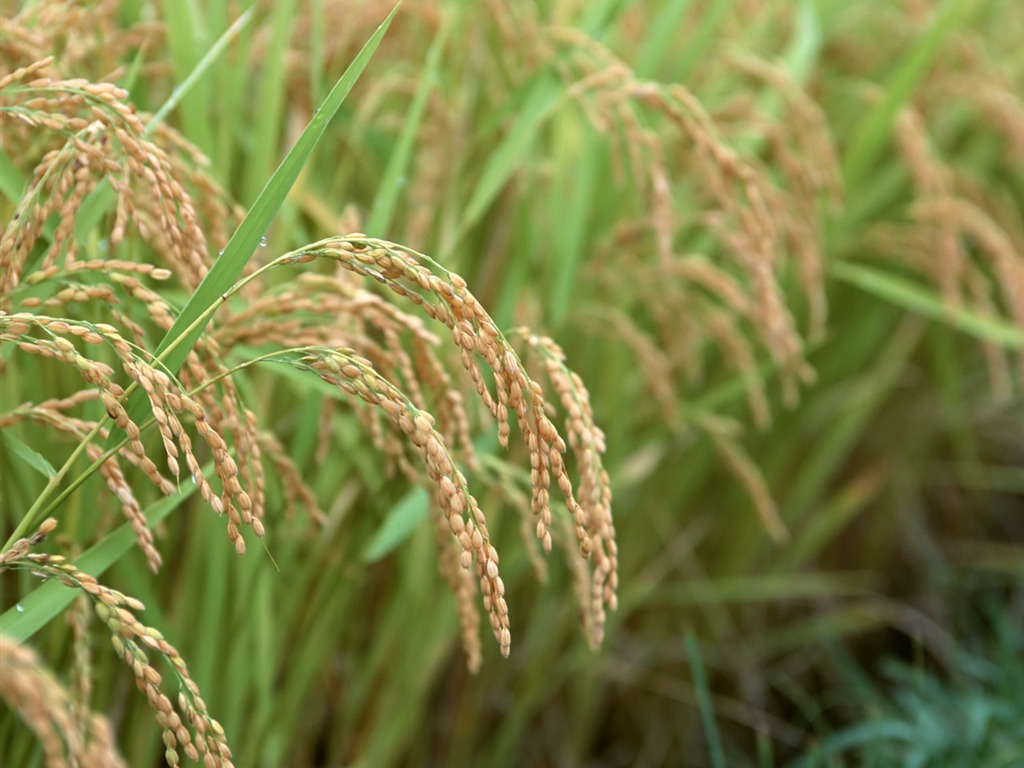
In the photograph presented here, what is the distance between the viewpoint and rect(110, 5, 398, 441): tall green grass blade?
86 cm

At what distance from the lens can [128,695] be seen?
4.24 feet

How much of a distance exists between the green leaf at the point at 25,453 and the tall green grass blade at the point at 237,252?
86 mm

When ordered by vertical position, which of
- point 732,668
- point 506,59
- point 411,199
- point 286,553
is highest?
point 506,59

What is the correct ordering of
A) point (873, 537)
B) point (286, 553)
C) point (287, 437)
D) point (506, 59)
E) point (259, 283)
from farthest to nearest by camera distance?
1. point (873, 537)
2. point (506, 59)
3. point (287, 437)
4. point (286, 553)
5. point (259, 283)

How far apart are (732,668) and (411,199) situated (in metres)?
1.13

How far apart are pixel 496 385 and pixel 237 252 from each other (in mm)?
230

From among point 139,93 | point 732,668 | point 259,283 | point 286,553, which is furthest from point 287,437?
point 732,668

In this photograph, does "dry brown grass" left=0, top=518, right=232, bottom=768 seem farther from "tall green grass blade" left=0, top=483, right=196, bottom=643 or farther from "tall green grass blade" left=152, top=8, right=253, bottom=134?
"tall green grass blade" left=152, top=8, right=253, bottom=134

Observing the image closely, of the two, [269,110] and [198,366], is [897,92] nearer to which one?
[269,110]

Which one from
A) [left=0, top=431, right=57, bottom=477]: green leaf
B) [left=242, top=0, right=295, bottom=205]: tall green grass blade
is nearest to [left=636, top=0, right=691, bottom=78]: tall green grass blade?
[left=242, top=0, right=295, bottom=205]: tall green grass blade

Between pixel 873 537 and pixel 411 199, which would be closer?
pixel 411 199

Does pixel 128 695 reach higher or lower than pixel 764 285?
lower

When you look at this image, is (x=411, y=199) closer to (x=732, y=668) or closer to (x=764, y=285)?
(x=764, y=285)

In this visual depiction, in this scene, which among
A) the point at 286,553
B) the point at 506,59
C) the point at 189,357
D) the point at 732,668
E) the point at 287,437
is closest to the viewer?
the point at 189,357
